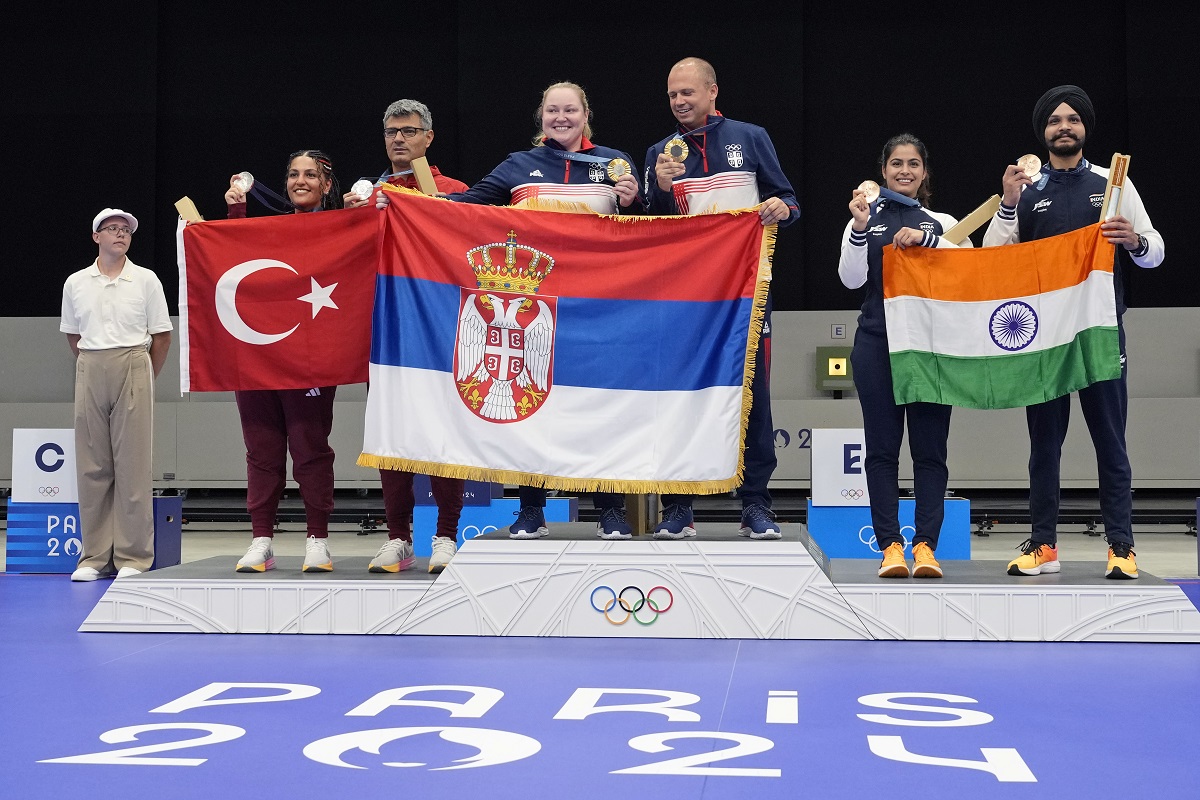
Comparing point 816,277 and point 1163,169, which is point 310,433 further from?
point 1163,169

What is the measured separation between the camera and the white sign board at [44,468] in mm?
6191

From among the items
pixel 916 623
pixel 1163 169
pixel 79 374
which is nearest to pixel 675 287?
pixel 916 623

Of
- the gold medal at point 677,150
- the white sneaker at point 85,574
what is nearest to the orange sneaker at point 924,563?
the gold medal at point 677,150

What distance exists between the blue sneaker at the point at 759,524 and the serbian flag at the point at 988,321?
0.62 metres

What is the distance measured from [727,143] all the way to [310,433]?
186 centimetres

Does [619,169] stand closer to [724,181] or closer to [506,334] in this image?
[724,181]

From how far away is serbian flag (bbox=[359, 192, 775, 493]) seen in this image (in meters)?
4.10

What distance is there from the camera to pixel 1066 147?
4.01m

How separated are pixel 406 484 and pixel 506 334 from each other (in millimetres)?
730

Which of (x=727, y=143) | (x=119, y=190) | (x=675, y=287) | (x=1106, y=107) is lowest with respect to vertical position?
(x=675, y=287)

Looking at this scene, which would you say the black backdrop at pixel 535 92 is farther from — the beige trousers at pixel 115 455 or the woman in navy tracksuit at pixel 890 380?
the woman in navy tracksuit at pixel 890 380

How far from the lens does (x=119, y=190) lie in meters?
10.6

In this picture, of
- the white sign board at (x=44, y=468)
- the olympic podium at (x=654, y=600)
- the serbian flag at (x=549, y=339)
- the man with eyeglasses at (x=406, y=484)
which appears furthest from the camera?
the white sign board at (x=44, y=468)

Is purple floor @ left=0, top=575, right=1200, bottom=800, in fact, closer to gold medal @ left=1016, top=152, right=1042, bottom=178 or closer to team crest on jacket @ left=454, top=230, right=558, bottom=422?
team crest on jacket @ left=454, top=230, right=558, bottom=422
